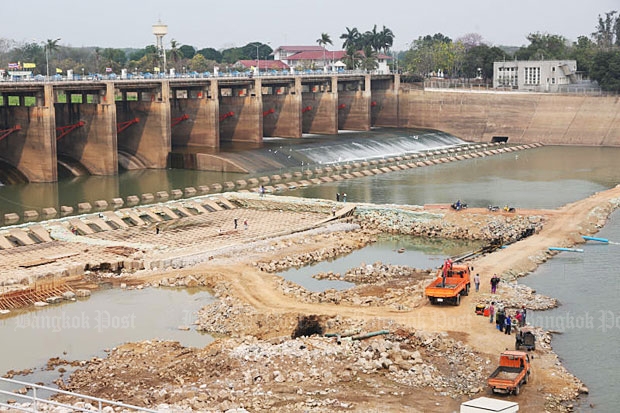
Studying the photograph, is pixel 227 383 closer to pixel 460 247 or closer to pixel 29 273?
pixel 29 273

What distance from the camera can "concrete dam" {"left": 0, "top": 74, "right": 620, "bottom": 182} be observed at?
8025 cm

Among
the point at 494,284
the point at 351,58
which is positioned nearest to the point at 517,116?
the point at 351,58

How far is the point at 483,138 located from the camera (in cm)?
11475

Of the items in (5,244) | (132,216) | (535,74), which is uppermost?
(535,74)

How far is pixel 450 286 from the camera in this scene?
4128cm

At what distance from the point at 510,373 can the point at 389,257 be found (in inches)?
901

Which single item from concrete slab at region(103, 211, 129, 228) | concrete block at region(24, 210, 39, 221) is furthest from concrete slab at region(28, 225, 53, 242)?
concrete block at region(24, 210, 39, 221)

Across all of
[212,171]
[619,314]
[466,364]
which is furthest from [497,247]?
[212,171]

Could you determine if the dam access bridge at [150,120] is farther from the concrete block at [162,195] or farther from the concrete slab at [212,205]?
the concrete slab at [212,205]

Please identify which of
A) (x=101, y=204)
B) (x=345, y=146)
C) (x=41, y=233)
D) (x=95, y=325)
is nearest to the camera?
(x=95, y=325)

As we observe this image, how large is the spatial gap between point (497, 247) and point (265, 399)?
1117 inches

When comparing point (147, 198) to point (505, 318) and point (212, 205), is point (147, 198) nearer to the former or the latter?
point (212, 205)

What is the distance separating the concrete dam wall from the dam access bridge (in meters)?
8.33

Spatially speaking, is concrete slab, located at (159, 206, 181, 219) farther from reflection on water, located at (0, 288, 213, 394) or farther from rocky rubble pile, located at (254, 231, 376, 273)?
reflection on water, located at (0, 288, 213, 394)
